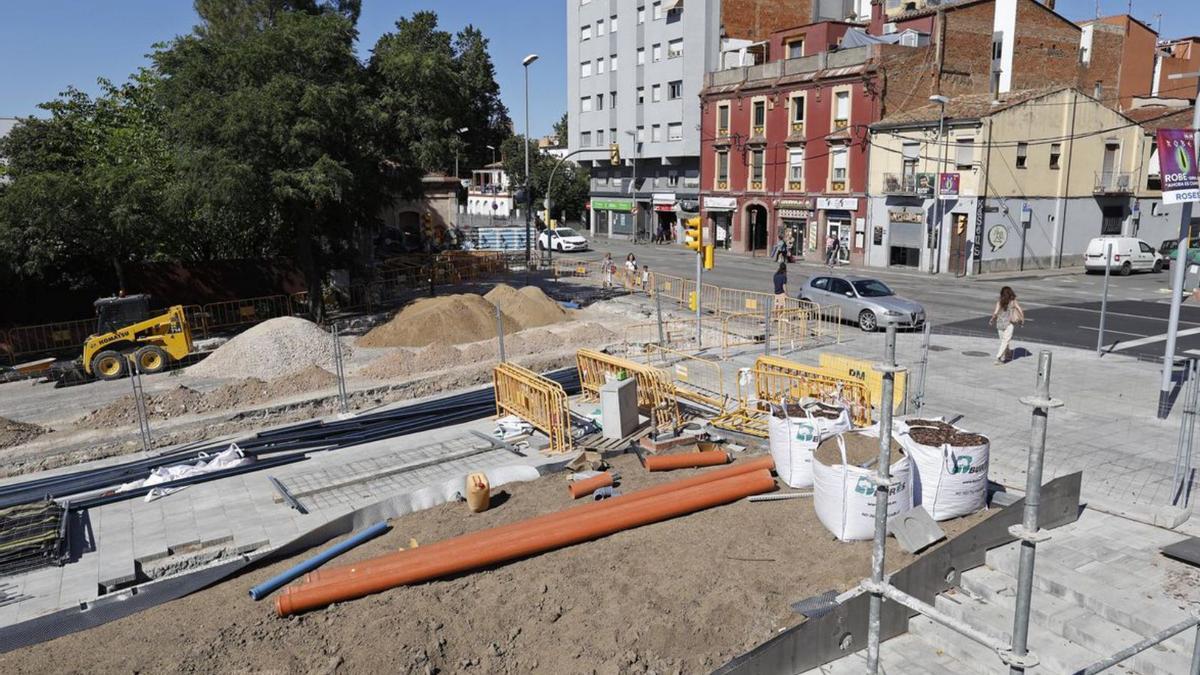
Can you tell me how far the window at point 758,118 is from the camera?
4416cm

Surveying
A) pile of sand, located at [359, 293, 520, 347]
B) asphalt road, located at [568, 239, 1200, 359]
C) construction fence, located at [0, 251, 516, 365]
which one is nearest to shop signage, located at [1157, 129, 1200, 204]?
asphalt road, located at [568, 239, 1200, 359]

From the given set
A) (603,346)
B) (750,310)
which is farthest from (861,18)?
(603,346)

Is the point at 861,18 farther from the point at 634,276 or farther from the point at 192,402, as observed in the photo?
the point at 192,402

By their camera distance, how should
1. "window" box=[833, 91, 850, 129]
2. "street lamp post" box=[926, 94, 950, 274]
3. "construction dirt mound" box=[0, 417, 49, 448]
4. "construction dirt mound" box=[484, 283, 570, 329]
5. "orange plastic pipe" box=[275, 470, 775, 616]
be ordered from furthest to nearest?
"window" box=[833, 91, 850, 129]
"street lamp post" box=[926, 94, 950, 274]
"construction dirt mound" box=[484, 283, 570, 329]
"construction dirt mound" box=[0, 417, 49, 448]
"orange plastic pipe" box=[275, 470, 775, 616]

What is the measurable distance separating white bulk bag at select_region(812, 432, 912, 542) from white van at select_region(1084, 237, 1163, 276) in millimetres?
30993

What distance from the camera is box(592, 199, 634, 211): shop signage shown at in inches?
2276

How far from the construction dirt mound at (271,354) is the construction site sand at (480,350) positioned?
4.89 feet

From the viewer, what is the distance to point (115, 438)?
46.4 ft

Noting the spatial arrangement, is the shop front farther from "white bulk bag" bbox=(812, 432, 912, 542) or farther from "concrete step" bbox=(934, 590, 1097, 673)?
"concrete step" bbox=(934, 590, 1097, 673)

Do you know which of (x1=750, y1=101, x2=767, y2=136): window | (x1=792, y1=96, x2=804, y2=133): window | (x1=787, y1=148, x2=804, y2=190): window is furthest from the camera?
(x1=750, y1=101, x2=767, y2=136): window

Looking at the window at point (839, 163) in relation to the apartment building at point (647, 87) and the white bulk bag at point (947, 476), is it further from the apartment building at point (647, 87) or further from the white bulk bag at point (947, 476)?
the white bulk bag at point (947, 476)

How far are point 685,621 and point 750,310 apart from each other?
16380mm

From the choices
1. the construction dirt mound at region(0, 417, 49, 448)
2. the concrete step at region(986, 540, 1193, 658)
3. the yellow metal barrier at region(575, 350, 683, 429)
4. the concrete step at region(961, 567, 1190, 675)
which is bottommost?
the construction dirt mound at region(0, 417, 49, 448)

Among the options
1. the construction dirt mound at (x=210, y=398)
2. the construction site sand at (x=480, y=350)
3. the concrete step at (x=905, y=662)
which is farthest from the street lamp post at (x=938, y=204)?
the concrete step at (x=905, y=662)
